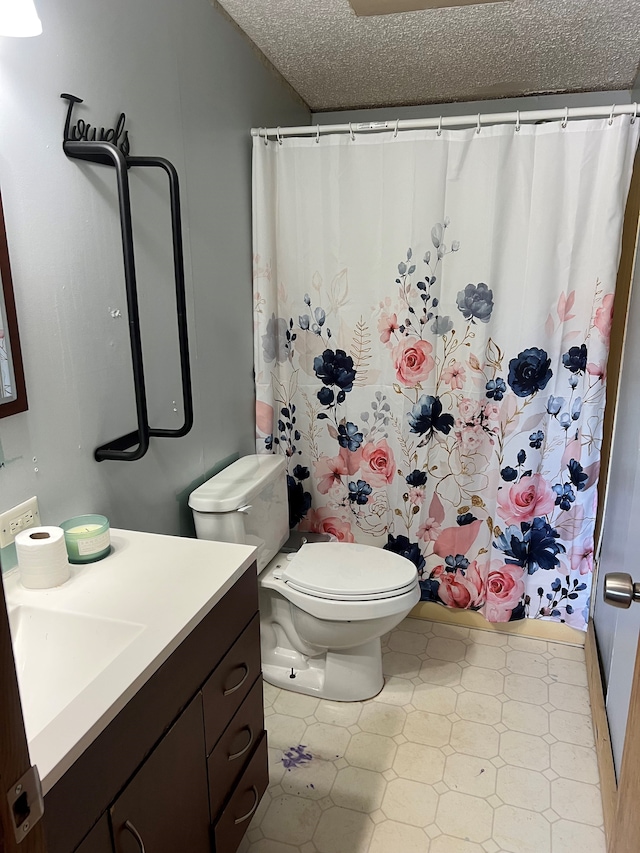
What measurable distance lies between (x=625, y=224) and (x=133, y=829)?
7.24ft

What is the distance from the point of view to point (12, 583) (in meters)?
1.18

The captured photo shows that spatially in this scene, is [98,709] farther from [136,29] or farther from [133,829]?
[136,29]

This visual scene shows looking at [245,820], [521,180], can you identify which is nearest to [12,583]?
[245,820]

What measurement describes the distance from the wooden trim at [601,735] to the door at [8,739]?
4.31 ft

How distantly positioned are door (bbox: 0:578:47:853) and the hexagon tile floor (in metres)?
1.29

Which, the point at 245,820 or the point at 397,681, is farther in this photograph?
the point at 397,681

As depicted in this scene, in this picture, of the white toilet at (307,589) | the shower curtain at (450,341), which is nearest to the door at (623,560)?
A: the shower curtain at (450,341)

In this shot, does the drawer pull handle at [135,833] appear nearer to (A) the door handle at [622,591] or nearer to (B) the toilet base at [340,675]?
(A) the door handle at [622,591]

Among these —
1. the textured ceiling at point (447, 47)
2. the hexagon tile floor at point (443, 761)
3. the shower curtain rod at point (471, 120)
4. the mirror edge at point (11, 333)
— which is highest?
the textured ceiling at point (447, 47)

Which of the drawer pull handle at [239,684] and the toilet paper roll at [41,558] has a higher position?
the toilet paper roll at [41,558]

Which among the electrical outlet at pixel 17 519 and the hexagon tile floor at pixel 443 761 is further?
the hexagon tile floor at pixel 443 761

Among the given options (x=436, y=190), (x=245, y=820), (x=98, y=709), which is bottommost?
(x=245, y=820)

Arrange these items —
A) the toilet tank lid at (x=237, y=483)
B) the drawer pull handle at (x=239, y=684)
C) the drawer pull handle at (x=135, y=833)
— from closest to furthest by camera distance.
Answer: the drawer pull handle at (x=135, y=833), the drawer pull handle at (x=239, y=684), the toilet tank lid at (x=237, y=483)

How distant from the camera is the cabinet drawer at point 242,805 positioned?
126 cm
